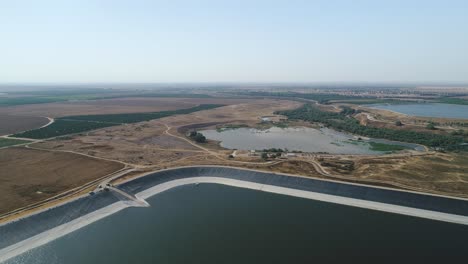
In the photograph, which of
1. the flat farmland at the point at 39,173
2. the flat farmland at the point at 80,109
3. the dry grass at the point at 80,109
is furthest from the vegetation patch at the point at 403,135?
the dry grass at the point at 80,109

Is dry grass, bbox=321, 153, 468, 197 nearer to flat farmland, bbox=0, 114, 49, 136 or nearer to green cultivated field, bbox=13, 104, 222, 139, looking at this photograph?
green cultivated field, bbox=13, 104, 222, 139

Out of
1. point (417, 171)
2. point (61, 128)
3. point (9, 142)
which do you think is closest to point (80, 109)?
point (61, 128)

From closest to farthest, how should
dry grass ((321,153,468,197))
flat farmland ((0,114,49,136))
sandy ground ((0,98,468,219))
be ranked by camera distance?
dry grass ((321,153,468,197)), sandy ground ((0,98,468,219)), flat farmland ((0,114,49,136))

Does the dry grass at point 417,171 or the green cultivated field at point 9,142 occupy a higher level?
the green cultivated field at point 9,142

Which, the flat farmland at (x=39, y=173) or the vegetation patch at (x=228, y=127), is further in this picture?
the vegetation patch at (x=228, y=127)

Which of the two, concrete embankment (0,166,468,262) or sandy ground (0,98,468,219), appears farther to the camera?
sandy ground (0,98,468,219)

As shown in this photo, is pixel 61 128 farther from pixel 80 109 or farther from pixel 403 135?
pixel 403 135

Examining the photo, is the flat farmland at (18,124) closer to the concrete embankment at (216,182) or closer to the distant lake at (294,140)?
the distant lake at (294,140)

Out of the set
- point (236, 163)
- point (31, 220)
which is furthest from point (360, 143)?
point (31, 220)

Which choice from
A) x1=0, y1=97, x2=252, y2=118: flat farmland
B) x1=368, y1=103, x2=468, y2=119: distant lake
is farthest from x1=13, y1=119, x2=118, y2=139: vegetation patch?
x1=368, y1=103, x2=468, y2=119: distant lake
